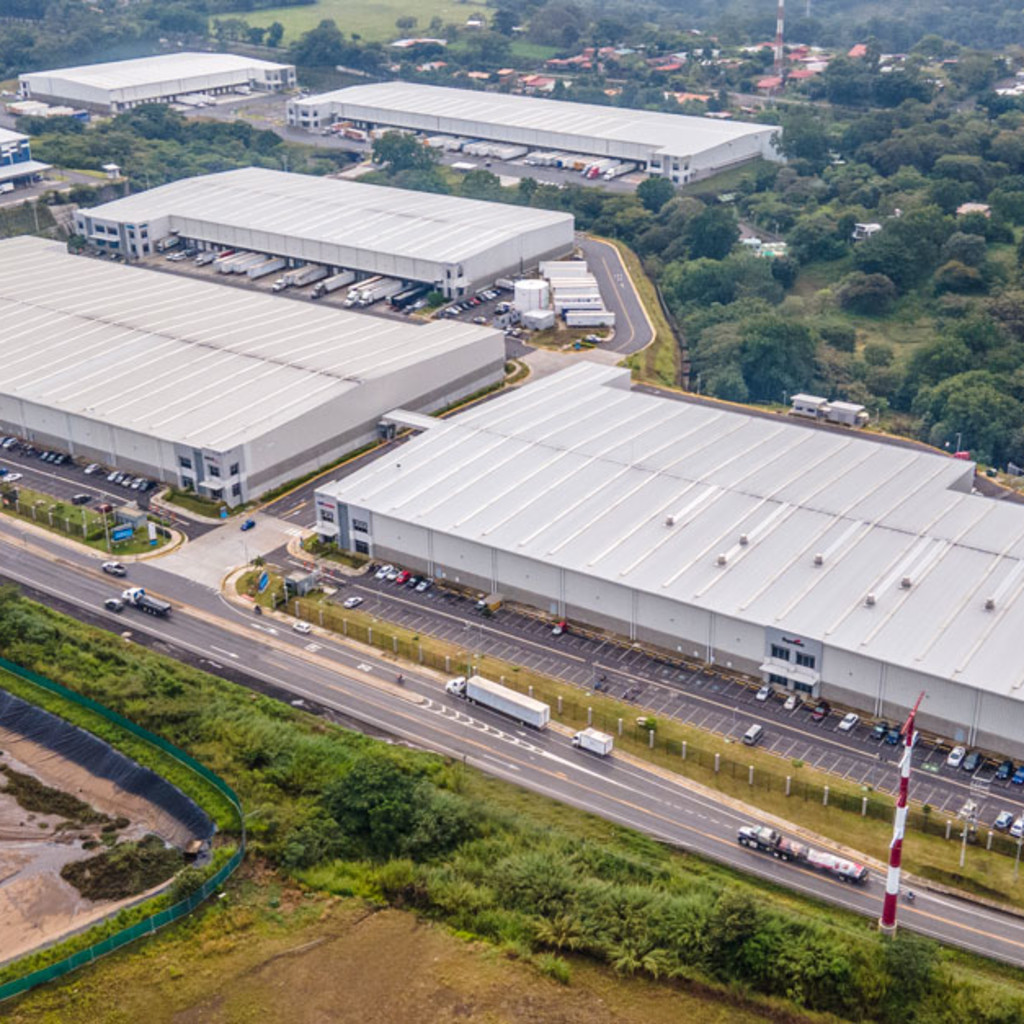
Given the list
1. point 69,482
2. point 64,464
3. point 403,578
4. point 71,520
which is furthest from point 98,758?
point 64,464

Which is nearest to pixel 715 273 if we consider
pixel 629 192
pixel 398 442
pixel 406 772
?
pixel 629 192

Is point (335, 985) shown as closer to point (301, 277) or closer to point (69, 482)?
point (69, 482)

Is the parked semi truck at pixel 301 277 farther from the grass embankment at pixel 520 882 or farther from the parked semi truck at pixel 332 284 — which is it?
the grass embankment at pixel 520 882

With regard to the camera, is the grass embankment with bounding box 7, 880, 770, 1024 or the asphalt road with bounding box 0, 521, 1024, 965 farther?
the asphalt road with bounding box 0, 521, 1024, 965

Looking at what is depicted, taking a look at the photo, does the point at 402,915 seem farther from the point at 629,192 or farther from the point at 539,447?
the point at 629,192

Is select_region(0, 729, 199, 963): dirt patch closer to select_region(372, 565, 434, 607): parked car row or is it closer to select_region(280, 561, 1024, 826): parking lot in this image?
select_region(280, 561, 1024, 826): parking lot

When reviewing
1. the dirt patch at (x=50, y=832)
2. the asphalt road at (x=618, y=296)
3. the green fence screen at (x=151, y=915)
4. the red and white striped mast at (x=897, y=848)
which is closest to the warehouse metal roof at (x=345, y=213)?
the asphalt road at (x=618, y=296)

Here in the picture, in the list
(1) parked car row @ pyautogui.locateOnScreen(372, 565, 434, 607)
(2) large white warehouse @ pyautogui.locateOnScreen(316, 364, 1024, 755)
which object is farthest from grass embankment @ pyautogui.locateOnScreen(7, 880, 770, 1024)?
(1) parked car row @ pyautogui.locateOnScreen(372, 565, 434, 607)
